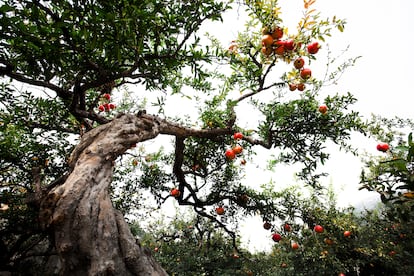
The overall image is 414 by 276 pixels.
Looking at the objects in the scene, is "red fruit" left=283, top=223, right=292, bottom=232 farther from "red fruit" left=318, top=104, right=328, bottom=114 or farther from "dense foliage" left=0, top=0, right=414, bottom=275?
"red fruit" left=318, top=104, right=328, bottom=114

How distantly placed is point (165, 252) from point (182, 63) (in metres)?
10.2

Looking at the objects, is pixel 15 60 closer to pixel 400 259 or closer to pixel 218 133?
pixel 218 133

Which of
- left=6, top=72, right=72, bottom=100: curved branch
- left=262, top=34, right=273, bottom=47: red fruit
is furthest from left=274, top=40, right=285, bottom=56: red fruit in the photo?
left=6, top=72, right=72, bottom=100: curved branch

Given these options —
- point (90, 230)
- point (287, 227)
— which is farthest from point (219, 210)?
point (90, 230)

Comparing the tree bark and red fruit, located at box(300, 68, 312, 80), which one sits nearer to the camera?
the tree bark

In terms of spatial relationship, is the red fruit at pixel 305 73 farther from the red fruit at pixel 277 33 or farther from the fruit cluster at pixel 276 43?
the red fruit at pixel 277 33

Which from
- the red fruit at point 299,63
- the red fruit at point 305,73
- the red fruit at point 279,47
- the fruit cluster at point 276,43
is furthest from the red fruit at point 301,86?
the red fruit at point 279,47

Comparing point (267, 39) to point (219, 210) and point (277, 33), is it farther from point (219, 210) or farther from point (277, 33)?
point (219, 210)

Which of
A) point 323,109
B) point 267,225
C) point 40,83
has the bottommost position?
point 267,225

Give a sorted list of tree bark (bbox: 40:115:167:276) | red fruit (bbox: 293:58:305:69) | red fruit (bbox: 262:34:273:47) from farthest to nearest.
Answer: red fruit (bbox: 293:58:305:69)
red fruit (bbox: 262:34:273:47)
tree bark (bbox: 40:115:167:276)

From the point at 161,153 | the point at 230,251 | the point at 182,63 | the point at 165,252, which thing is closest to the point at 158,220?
the point at 165,252

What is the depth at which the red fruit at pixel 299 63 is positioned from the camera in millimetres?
3447

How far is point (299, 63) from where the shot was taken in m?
3.46

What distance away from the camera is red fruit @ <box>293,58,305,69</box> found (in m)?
3.45
